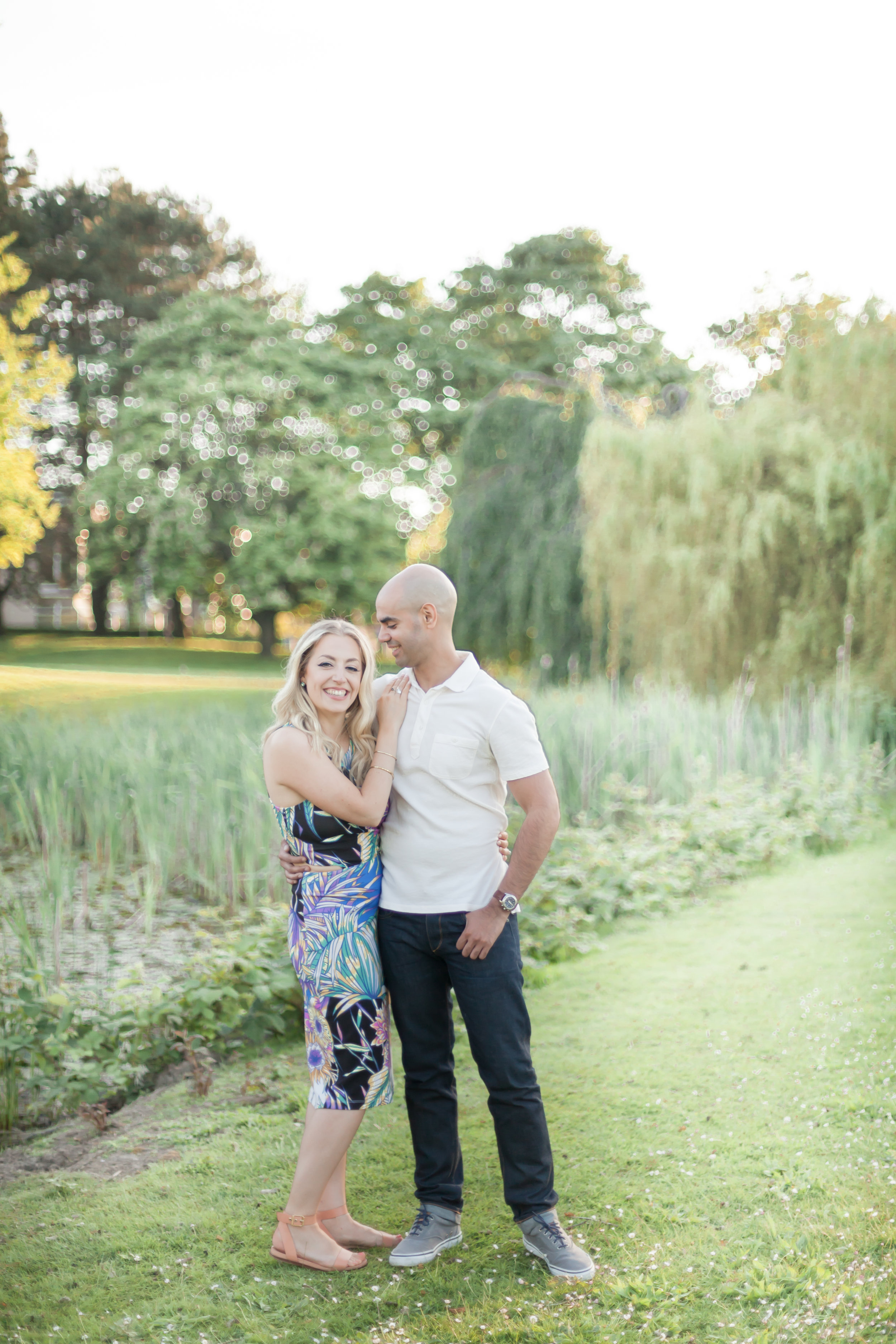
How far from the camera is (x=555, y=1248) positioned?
77.3 inches

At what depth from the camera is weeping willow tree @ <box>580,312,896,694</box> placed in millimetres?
7684

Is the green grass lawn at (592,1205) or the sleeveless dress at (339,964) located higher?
the sleeveless dress at (339,964)

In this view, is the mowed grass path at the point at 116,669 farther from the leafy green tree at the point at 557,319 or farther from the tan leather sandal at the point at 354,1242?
the leafy green tree at the point at 557,319

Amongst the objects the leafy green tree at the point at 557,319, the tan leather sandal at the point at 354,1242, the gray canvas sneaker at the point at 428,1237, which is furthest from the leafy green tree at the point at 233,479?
the leafy green tree at the point at 557,319

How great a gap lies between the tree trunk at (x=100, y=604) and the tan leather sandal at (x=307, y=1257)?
12.1ft

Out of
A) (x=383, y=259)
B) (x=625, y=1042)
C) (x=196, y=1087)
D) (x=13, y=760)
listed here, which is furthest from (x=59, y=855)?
(x=383, y=259)

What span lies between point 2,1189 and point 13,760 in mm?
1933

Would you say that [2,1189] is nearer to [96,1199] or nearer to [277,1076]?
[96,1199]

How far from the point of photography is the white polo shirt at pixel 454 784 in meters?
2.01

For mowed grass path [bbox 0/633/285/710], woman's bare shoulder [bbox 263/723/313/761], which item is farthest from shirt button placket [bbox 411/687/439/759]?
mowed grass path [bbox 0/633/285/710]

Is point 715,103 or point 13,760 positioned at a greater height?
point 715,103

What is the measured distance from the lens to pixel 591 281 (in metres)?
17.7

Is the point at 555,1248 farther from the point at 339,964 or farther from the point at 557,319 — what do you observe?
the point at 557,319

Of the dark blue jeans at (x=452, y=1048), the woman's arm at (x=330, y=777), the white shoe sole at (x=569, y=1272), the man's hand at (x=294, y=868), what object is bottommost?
the white shoe sole at (x=569, y=1272)
